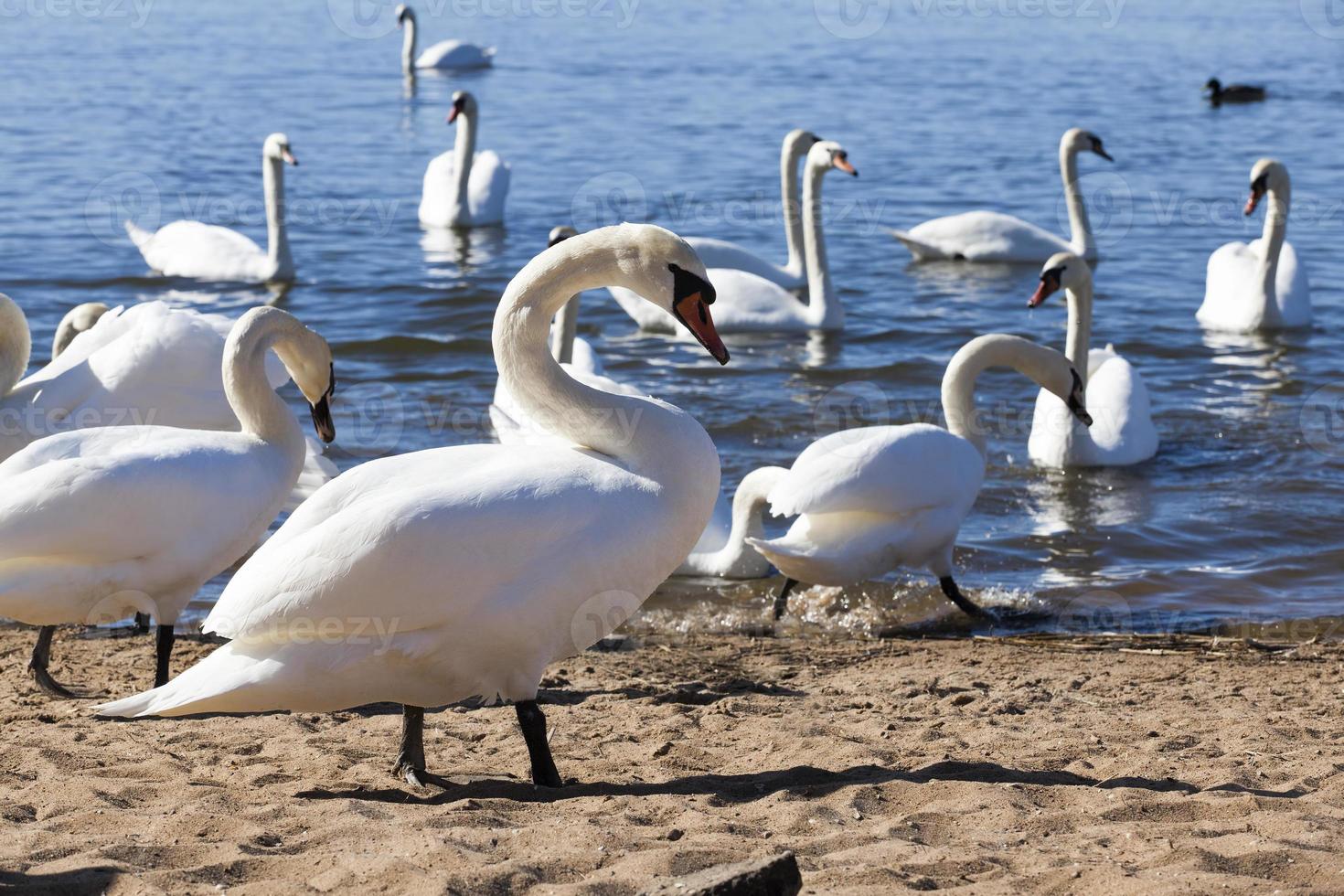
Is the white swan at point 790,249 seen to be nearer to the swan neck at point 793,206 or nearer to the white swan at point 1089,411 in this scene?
the swan neck at point 793,206

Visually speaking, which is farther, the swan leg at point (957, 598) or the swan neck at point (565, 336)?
the swan neck at point (565, 336)

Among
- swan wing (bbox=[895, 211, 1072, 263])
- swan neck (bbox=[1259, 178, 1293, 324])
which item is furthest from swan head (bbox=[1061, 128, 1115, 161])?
swan neck (bbox=[1259, 178, 1293, 324])

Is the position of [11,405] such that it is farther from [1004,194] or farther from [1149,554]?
[1004,194]

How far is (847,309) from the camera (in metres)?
13.8

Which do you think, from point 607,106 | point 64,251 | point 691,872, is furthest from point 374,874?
point 607,106

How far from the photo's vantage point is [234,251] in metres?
14.2

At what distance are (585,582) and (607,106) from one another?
1980 cm

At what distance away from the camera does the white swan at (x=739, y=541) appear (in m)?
7.27

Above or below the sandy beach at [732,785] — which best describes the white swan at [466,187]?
above

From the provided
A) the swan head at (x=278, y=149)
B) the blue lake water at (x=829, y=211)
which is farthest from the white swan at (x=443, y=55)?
the swan head at (x=278, y=149)

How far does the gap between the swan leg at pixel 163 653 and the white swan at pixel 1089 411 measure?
5.33 m

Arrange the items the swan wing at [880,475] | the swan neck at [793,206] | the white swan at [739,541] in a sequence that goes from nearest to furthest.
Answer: the swan wing at [880,475] → the white swan at [739,541] → the swan neck at [793,206]

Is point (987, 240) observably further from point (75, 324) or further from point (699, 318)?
point (699, 318)

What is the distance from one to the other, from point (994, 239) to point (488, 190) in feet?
16.8
